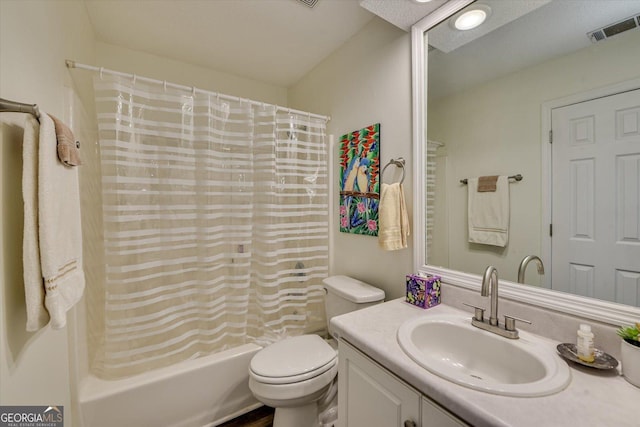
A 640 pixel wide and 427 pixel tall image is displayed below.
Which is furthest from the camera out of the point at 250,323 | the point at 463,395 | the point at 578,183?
the point at 250,323

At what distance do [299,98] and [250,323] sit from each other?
2.06 metres

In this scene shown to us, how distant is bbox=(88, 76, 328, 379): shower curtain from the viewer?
4.31ft

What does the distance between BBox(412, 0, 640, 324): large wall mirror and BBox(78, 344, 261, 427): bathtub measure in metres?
1.34

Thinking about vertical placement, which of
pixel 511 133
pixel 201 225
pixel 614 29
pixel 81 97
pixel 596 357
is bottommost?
pixel 596 357

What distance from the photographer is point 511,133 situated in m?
1.05

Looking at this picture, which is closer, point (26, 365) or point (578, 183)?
point (26, 365)

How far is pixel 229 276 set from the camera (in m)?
1.64

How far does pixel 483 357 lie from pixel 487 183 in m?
0.73

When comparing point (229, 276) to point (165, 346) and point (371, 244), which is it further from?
point (371, 244)

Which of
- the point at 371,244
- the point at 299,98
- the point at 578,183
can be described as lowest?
the point at 371,244

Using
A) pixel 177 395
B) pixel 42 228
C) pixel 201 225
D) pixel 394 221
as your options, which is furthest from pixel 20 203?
pixel 394 221

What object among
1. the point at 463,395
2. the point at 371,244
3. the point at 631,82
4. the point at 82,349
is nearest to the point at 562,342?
the point at 463,395

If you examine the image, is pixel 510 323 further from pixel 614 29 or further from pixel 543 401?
pixel 614 29

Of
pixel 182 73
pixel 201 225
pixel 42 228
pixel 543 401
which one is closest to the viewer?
pixel 543 401
